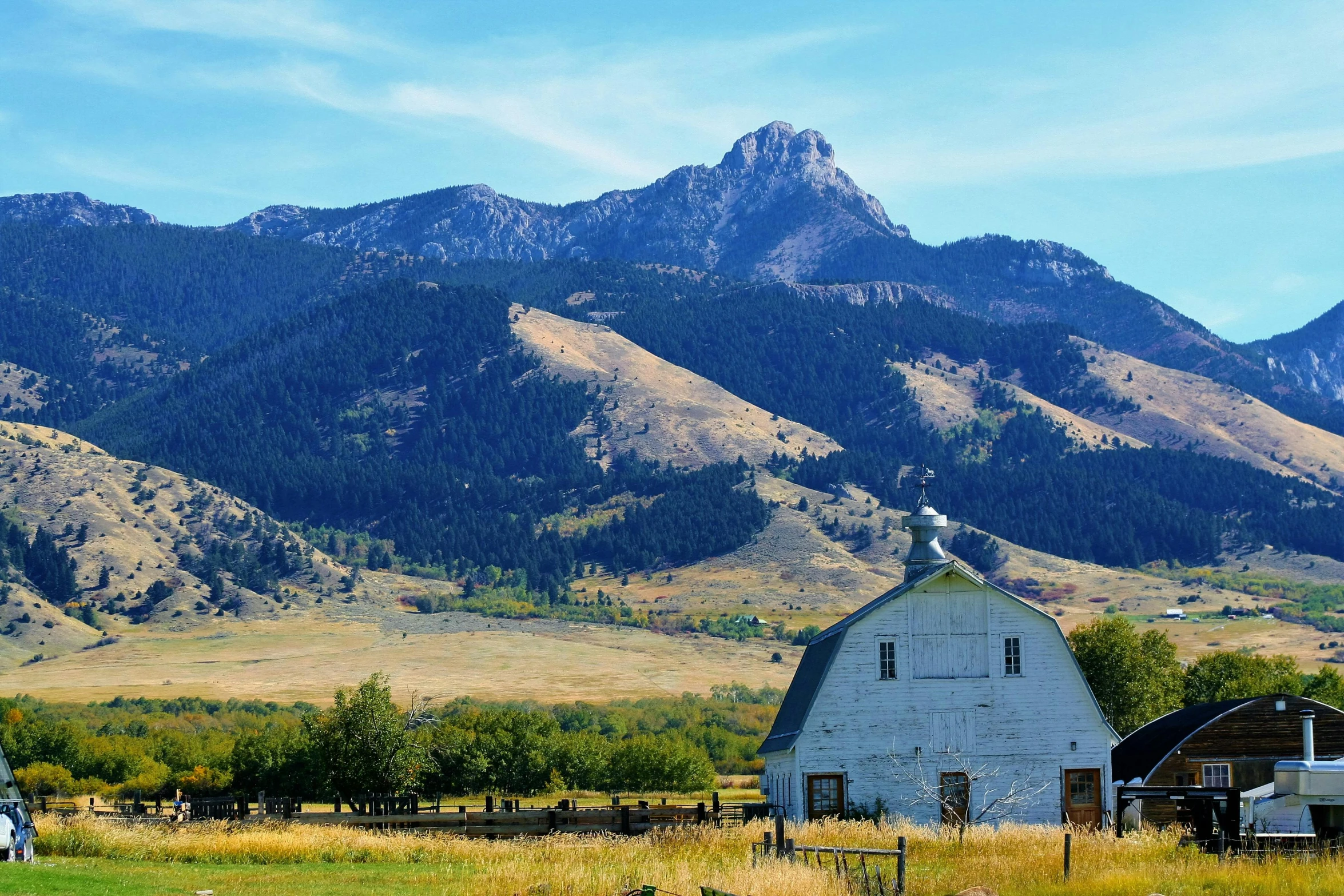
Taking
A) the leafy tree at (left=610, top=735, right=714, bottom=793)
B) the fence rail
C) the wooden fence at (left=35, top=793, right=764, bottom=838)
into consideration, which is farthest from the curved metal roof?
the leafy tree at (left=610, top=735, right=714, bottom=793)

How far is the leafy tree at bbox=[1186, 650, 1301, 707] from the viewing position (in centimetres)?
7475

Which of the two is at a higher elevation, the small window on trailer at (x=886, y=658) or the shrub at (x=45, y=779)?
the small window on trailer at (x=886, y=658)

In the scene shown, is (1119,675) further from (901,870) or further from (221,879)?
(221,879)

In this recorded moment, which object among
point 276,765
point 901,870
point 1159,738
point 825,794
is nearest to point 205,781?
point 276,765

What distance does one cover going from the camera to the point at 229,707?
13275 centimetres

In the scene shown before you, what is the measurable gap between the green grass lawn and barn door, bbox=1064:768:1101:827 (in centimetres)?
2092

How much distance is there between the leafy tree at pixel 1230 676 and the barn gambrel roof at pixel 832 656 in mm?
28331

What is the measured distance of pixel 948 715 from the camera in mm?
47375

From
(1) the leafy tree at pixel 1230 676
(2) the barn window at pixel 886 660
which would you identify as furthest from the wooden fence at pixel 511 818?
(1) the leafy tree at pixel 1230 676

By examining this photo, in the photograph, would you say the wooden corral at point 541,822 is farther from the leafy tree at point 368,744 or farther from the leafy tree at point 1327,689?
the leafy tree at point 1327,689

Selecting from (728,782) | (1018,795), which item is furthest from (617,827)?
(728,782)

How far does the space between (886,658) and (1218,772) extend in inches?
451

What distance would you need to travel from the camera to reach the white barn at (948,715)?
47.0 metres

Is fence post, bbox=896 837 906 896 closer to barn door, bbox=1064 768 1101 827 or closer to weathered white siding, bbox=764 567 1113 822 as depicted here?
weathered white siding, bbox=764 567 1113 822
